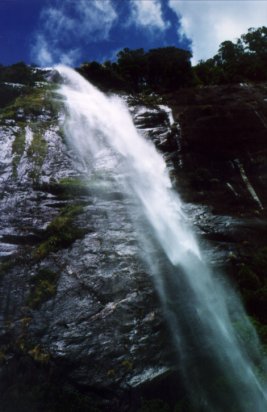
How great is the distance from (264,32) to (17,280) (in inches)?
1463

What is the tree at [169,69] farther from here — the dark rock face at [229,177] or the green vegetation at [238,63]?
the dark rock face at [229,177]

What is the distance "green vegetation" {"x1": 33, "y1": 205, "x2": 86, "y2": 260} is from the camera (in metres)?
12.0

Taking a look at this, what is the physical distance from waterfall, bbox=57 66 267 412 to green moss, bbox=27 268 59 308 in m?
2.86

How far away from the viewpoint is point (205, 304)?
11.0m

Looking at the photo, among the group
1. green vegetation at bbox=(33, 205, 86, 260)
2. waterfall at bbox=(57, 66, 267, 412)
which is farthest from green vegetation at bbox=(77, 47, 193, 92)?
green vegetation at bbox=(33, 205, 86, 260)

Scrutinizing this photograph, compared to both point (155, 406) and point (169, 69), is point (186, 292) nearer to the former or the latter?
point (155, 406)

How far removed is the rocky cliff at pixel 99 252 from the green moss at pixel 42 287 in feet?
0.10

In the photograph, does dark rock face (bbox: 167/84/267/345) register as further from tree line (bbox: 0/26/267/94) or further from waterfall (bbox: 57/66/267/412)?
tree line (bbox: 0/26/267/94)

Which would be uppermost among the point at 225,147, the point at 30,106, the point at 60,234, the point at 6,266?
the point at 30,106

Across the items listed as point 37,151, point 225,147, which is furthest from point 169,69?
point 37,151

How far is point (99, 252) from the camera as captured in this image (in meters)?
12.0

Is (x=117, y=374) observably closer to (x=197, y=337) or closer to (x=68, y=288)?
(x=197, y=337)

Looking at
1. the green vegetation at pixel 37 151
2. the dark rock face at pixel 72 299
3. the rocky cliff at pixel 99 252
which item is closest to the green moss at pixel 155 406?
the rocky cliff at pixel 99 252

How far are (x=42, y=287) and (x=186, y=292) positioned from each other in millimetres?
3943
